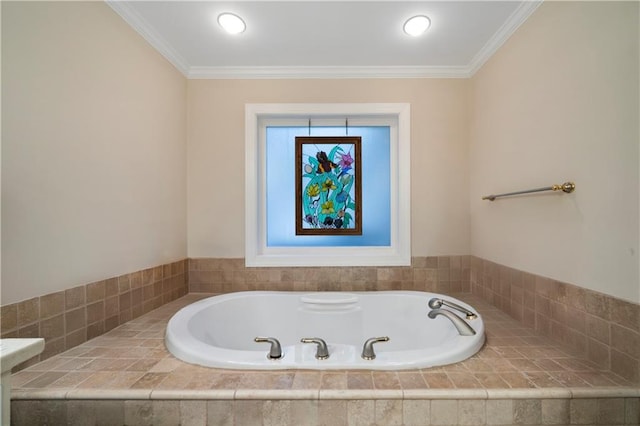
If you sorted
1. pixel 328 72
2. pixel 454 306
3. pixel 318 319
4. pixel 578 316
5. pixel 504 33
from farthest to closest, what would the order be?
pixel 328 72, pixel 318 319, pixel 504 33, pixel 454 306, pixel 578 316

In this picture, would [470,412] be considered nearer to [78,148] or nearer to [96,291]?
[96,291]

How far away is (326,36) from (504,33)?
1.00 m

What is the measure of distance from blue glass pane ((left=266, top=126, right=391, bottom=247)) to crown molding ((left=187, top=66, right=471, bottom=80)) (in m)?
0.36

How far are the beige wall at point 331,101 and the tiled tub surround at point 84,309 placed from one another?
0.43 metres

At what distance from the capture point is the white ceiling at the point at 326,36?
1.35 m

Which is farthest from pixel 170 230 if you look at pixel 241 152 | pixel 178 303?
pixel 241 152

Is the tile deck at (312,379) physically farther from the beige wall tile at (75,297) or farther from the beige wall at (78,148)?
the beige wall at (78,148)

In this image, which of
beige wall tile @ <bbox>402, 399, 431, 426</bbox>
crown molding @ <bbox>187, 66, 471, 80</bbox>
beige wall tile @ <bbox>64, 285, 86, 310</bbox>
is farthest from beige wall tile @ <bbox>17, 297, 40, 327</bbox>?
crown molding @ <bbox>187, 66, 471, 80</bbox>

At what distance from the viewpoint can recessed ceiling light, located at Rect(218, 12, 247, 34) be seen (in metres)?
1.41

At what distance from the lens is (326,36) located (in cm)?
155

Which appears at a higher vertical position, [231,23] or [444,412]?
[231,23]

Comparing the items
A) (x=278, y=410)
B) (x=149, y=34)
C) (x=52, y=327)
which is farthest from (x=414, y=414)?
Answer: (x=149, y=34)

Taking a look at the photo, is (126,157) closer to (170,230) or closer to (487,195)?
(170,230)

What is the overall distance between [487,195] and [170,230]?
2073 mm
